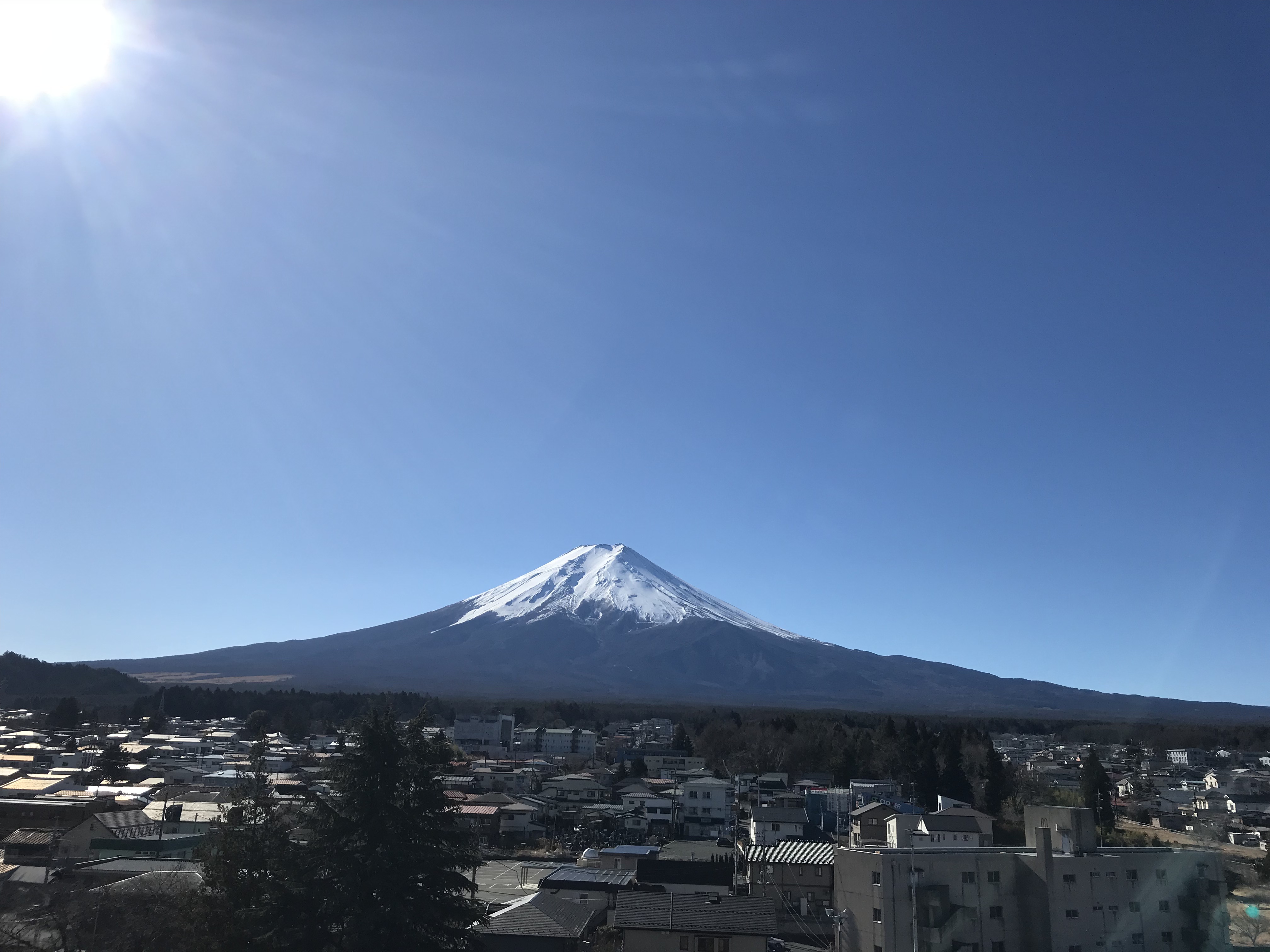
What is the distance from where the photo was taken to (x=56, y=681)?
89.5m

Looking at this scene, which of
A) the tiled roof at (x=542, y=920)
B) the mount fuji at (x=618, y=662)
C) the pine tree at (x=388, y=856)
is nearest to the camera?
the pine tree at (x=388, y=856)

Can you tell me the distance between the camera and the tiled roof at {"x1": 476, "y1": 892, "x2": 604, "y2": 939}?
15.6 meters

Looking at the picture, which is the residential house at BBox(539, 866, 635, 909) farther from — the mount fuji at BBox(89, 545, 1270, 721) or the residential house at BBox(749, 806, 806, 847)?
the mount fuji at BBox(89, 545, 1270, 721)

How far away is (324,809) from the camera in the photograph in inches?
474

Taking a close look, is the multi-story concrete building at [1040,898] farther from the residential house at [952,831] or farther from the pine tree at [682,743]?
the pine tree at [682,743]

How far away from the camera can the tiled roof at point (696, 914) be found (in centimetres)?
1573

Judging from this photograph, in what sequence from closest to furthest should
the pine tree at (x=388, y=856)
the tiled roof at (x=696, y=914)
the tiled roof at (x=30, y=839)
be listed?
the pine tree at (x=388, y=856), the tiled roof at (x=696, y=914), the tiled roof at (x=30, y=839)

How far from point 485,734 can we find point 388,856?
53950mm

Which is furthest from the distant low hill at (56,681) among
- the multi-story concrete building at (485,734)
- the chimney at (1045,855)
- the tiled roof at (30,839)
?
the chimney at (1045,855)

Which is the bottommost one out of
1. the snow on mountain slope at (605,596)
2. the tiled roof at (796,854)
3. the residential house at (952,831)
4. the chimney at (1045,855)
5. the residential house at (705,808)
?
the residential house at (705,808)

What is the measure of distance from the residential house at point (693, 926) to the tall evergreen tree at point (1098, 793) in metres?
20.5

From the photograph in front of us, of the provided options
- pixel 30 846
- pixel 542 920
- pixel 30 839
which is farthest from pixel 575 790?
pixel 542 920

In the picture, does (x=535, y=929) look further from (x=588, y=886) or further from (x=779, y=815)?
(x=779, y=815)

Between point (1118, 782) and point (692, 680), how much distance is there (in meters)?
97.9
